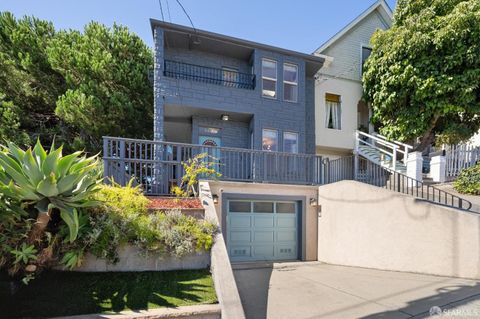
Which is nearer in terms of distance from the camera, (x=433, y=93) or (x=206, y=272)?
(x=206, y=272)

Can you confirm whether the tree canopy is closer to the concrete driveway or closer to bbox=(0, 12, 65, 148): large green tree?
bbox=(0, 12, 65, 148): large green tree

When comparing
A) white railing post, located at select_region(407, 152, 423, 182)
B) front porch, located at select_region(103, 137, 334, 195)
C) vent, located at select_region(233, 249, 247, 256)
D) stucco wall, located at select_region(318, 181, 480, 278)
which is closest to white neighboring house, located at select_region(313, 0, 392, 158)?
front porch, located at select_region(103, 137, 334, 195)

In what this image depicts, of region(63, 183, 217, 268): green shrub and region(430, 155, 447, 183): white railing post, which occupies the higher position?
region(430, 155, 447, 183): white railing post

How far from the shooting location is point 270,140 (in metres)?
10.9

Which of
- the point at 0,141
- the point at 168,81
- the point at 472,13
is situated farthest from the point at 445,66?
the point at 0,141

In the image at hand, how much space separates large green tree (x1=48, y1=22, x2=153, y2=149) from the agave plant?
26.0 feet

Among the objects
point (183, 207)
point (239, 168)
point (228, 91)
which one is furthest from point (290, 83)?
point (183, 207)

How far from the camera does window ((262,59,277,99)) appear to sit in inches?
437

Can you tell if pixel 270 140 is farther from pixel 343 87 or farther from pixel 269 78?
pixel 343 87

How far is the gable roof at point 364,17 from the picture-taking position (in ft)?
43.9

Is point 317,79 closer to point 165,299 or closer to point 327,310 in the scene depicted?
point 327,310

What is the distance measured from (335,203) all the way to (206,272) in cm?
522

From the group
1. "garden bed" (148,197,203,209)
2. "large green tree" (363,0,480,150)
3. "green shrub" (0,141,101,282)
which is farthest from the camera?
"large green tree" (363,0,480,150)

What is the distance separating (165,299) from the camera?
3523mm
